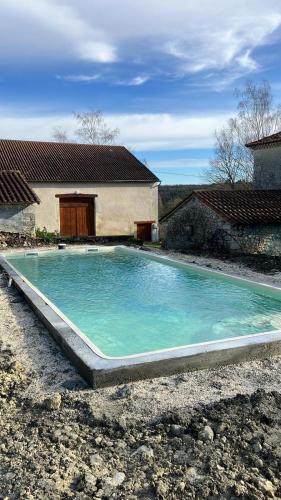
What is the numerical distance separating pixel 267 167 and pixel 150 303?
571 inches

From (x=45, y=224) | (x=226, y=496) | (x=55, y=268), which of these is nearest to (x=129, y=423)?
(x=226, y=496)

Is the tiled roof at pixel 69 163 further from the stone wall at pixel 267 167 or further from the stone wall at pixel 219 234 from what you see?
the stone wall at pixel 219 234

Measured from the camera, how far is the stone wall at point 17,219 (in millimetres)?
18547

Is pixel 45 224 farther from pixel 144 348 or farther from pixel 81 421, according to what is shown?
pixel 81 421

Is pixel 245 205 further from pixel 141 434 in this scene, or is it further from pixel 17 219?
pixel 141 434

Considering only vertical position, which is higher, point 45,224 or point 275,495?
point 45,224

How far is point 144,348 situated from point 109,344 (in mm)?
562

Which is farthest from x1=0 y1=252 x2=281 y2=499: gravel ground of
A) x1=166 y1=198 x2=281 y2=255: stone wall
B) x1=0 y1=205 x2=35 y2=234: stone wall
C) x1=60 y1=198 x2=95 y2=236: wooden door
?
x1=60 y1=198 x2=95 y2=236: wooden door

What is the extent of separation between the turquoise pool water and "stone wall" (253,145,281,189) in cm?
973

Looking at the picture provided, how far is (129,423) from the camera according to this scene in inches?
159

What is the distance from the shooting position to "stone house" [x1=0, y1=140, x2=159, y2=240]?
26766 millimetres

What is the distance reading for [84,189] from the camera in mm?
27688

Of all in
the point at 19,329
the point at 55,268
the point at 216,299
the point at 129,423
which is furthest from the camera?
the point at 55,268

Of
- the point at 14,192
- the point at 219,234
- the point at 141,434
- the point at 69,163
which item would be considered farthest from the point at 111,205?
the point at 141,434
